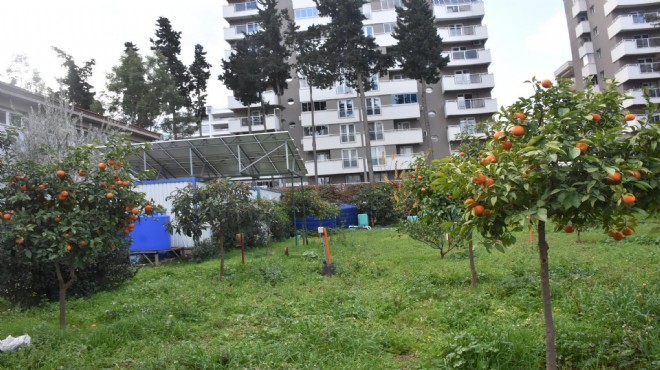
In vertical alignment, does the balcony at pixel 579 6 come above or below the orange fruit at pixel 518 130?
above

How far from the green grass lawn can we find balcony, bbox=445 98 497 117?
31.4 meters

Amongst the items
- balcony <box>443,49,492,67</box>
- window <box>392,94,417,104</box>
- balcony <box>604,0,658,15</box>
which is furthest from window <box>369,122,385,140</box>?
balcony <box>604,0,658,15</box>

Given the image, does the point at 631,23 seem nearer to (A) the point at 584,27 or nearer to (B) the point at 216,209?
(A) the point at 584,27

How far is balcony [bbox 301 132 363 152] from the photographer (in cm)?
4238

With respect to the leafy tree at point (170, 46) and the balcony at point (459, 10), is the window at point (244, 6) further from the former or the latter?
the balcony at point (459, 10)

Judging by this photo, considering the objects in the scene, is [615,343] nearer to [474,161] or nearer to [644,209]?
[644,209]

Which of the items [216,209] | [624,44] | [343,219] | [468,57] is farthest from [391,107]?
[216,209]

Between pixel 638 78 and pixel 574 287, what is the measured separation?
40.1m

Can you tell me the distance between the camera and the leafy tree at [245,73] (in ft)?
112

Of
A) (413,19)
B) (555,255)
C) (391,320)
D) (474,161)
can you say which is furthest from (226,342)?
(413,19)

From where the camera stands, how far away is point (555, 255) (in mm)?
10945

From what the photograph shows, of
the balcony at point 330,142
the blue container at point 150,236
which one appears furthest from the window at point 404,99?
the blue container at point 150,236

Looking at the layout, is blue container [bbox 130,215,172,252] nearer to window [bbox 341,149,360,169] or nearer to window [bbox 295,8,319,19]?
window [bbox 341,149,360,169]

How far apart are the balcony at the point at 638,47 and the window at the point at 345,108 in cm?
2180
